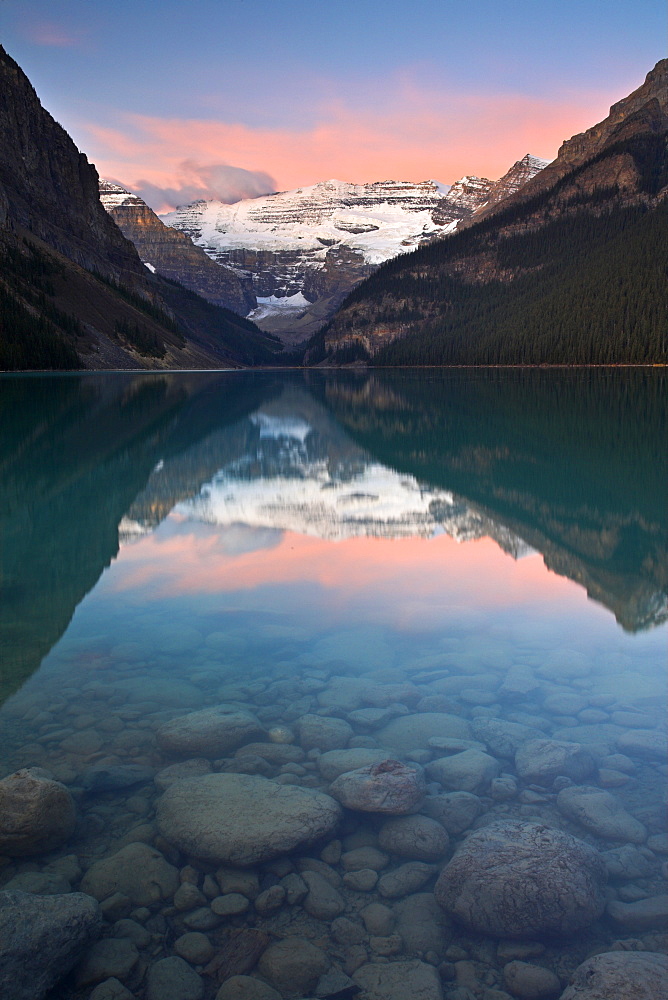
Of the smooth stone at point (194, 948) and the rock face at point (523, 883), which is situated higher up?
the rock face at point (523, 883)

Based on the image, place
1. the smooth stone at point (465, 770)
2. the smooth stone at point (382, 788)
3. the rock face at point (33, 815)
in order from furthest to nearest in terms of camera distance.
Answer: the smooth stone at point (465, 770), the smooth stone at point (382, 788), the rock face at point (33, 815)

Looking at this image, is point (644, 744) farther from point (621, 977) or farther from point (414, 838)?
point (621, 977)

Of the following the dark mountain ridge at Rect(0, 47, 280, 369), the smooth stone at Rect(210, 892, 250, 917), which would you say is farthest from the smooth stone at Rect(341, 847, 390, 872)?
the dark mountain ridge at Rect(0, 47, 280, 369)

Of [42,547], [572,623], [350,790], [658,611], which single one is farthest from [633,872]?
[42,547]

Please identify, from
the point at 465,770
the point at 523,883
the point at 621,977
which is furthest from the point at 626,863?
the point at 465,770

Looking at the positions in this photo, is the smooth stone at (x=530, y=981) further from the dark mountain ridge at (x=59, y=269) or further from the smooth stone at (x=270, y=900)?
the dark mountain ridge at (x=59, y=269)

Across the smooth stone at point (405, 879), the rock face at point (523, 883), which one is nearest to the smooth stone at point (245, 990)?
the smooth stone at point (405, 879)

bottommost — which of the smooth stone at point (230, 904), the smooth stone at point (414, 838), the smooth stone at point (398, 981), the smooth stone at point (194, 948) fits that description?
the smooth stone at point (230, 904)

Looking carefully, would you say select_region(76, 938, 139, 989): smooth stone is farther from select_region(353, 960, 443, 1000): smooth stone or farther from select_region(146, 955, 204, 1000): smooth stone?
select_region(353, 960, 443, 1000): smooth stone
